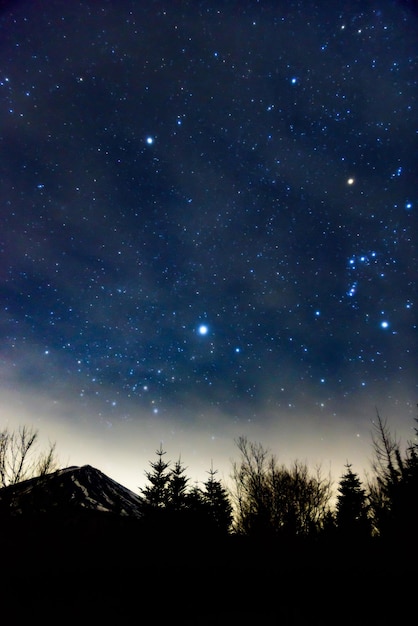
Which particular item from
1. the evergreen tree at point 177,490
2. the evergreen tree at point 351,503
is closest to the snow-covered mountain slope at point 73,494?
the evergreen tree at point 177,490

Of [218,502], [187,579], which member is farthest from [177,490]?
[187,579]

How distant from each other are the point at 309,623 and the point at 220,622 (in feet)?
7.75

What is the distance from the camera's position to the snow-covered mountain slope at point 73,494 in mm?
18456

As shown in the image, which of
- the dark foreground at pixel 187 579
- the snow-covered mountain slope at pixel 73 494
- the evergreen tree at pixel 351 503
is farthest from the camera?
the evergreen tree at pixel 351 503

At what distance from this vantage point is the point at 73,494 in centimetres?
3662

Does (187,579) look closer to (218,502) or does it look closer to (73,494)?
(218,502)

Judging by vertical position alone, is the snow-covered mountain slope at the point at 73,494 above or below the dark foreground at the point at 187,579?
above

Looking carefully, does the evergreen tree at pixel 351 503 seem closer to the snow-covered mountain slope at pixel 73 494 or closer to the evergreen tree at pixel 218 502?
the evergreen tree at pixel 218 502

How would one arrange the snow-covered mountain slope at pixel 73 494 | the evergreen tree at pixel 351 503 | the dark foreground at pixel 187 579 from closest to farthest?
the dark foreground at pixel 187 579, the snow-covered mountain slope at pixel 73 494, the evergreen tree at pixel 351 503

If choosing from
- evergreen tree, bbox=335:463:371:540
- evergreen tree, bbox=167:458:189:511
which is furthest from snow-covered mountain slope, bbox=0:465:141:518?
evergreen tree, bbox=335:463:371:540

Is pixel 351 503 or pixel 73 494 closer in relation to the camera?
pixel 351 503

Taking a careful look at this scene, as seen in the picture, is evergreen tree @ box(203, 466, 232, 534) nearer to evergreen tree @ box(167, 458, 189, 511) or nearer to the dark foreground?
evergreen tree @ box(167, 458, 189, 511)

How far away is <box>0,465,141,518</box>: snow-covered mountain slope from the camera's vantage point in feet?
60.6

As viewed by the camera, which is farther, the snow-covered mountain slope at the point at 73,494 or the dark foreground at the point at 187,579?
the snow-covered mountain slope at the point at 73,494
